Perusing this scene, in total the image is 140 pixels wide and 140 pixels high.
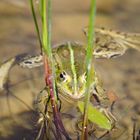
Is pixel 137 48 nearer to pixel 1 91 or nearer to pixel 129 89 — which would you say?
pixel 129 89

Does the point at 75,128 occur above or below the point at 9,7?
below

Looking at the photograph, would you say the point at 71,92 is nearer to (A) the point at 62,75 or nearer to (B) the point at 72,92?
(B) the point at 72,92

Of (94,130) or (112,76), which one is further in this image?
(112,76)

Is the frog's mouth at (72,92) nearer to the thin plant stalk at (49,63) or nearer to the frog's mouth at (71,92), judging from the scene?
the frog's mouth at (71,92)

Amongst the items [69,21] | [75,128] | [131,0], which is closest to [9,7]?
[69,21]

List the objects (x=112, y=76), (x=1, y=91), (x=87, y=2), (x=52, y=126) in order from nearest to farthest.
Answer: (x=52, y=126)
(x=1, y=91)
(x=112, y=76)
(x=87, y=2)

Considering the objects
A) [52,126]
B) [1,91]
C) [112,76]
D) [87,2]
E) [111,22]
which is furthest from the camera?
[87,2]
